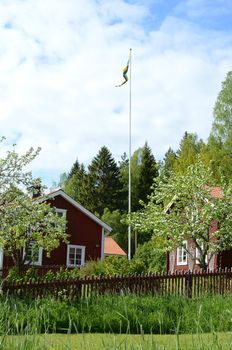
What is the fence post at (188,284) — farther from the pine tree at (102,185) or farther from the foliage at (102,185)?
the pine tree at (102,185)

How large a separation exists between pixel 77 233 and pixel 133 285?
21.3 m

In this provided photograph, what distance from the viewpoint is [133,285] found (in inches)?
497

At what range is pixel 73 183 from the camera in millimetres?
74375

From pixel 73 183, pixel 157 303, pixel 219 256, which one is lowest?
pixel 157 303

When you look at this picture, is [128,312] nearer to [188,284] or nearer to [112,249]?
[188,284]

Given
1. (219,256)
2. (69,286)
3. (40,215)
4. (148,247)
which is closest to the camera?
(69,286)

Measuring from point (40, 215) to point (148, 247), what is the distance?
71.7 feet

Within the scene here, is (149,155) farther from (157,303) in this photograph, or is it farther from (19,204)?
(157,303)

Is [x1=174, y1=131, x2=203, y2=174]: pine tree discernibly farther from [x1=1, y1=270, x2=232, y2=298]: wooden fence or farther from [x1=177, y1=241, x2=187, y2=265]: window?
[x1=1, y1=270, x2=232, y2=298]: wooden fence

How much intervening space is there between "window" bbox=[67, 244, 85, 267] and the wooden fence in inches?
760

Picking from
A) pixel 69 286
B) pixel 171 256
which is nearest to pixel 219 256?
pixel 171 256

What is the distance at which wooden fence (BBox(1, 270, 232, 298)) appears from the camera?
11015 millimetres

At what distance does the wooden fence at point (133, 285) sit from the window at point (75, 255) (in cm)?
1931

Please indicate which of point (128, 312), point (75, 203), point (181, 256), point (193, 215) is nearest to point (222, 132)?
point (181, 256)
